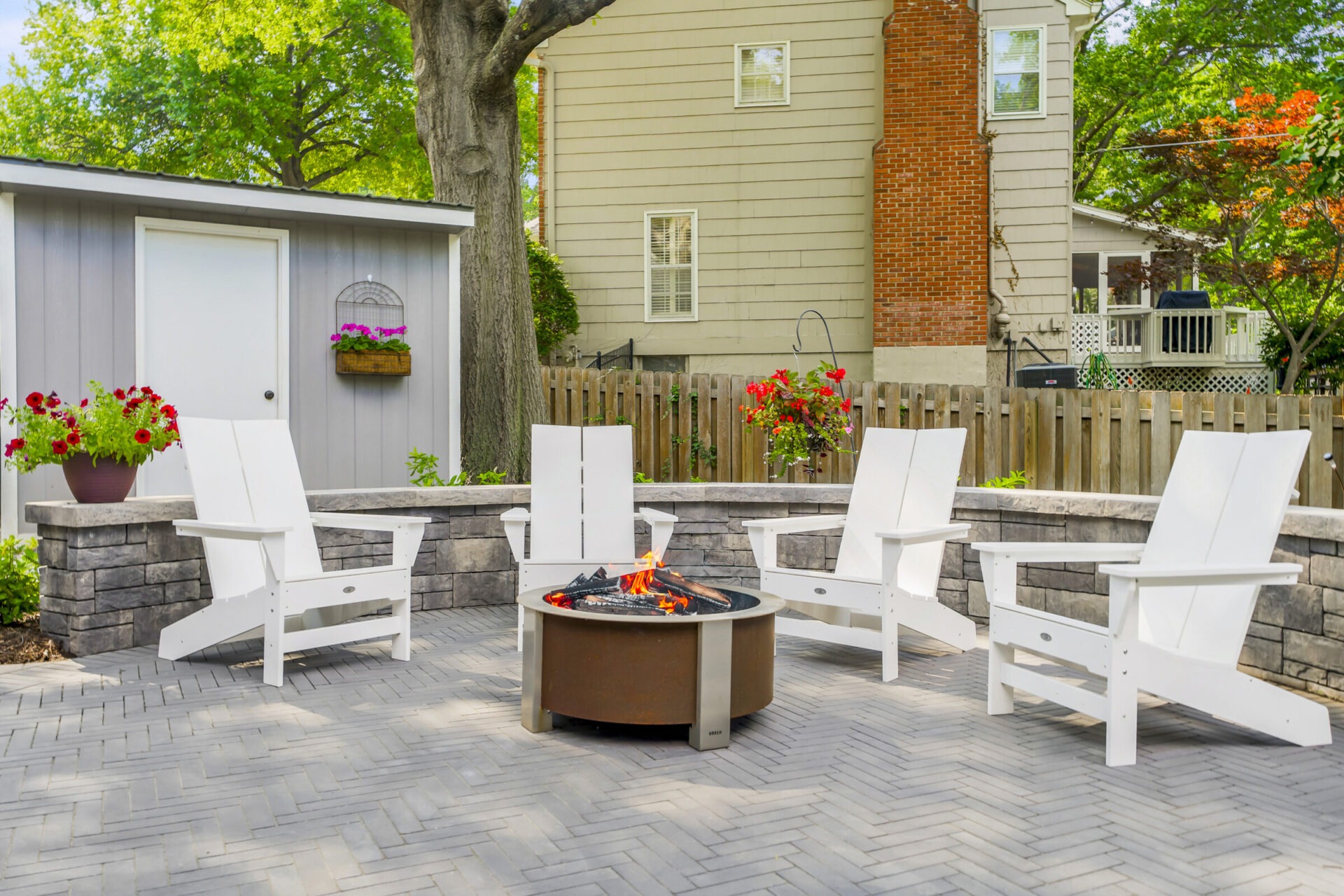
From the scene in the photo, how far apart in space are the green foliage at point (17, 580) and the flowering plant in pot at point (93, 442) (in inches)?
26.5

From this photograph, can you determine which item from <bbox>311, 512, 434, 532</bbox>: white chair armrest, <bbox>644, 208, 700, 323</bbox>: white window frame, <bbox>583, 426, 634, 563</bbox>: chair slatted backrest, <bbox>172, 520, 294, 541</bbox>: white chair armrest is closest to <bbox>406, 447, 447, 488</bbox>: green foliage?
<bbox>311, 512, 434, 532</bbox>: white chair armrest

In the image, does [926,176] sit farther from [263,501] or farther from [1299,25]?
[1299,25]

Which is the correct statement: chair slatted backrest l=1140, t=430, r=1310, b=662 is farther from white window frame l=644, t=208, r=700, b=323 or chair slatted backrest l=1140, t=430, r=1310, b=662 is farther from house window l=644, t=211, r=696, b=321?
house window l=644, t=211, r=696, b=321

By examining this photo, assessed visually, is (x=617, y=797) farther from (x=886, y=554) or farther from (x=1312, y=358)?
(x=1312, y=358)

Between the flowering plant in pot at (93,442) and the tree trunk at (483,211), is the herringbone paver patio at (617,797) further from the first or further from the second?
the tree trunk at (483,211)

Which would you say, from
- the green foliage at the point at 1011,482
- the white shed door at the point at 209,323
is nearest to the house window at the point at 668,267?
the green foliage at the point at 1011,482

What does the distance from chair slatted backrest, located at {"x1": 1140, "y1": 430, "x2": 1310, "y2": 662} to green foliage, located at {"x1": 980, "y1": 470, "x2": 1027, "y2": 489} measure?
7.80ft

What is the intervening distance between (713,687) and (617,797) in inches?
25.4

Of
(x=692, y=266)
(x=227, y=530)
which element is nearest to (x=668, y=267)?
(x=692, y=266)

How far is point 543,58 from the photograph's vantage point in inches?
544

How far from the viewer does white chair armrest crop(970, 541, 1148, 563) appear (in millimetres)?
4172

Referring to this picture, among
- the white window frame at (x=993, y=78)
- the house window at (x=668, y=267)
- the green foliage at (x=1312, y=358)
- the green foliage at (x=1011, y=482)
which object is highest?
the white window frame at (x=993, y=78)

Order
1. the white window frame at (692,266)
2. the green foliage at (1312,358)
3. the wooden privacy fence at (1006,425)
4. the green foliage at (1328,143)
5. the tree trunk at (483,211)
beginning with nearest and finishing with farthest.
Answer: the green foliage at (1328,143) < the wooden privacy fence at (1006,425) < the tree trunk at (483,211) < the white window frame at (692,266) < the green foliage at (1312,358)

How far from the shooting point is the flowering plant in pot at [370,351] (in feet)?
23.1
